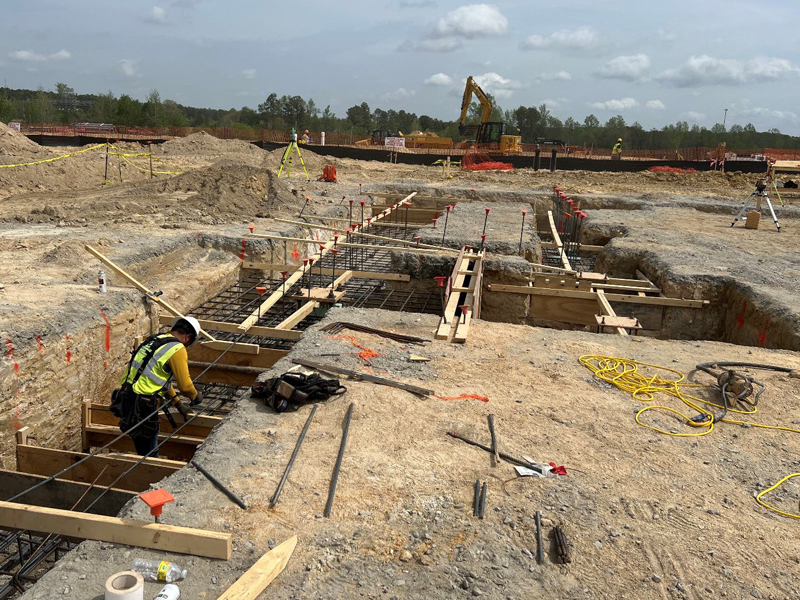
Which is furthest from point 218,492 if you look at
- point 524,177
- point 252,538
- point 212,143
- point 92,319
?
point 212,143

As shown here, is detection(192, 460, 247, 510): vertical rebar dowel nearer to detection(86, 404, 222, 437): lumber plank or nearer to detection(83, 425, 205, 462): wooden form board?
detection(86, 404, 222, 437): lumber plank

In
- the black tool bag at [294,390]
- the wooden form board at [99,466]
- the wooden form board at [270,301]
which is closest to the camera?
the wooden form board at [99,466]

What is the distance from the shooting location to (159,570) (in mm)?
3092

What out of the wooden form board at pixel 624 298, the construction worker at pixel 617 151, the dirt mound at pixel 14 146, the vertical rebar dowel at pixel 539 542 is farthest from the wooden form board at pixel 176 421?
the construction worker at pixel 617 151

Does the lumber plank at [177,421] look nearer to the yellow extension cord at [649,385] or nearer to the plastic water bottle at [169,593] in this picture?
the plastic water bottle at [169,593]

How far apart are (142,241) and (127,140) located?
31235mm

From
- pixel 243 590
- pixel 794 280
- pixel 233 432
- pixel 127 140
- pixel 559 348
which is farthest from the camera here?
pixel 127 140

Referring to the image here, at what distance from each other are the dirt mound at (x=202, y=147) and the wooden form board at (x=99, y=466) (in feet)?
86.2

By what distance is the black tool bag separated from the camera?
195 inches

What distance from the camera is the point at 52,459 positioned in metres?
5.34

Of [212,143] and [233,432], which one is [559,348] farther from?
[212,143]

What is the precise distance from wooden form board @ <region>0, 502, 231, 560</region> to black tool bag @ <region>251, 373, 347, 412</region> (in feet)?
5.42

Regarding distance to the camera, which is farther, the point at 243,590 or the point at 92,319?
the point at 92,319

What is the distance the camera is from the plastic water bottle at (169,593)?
2906mm
